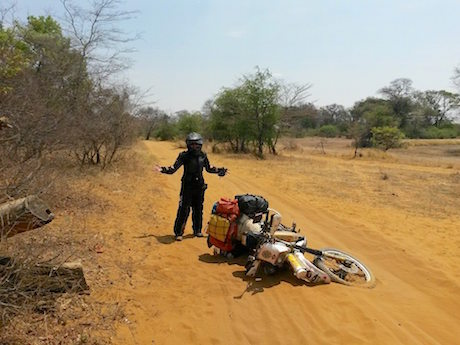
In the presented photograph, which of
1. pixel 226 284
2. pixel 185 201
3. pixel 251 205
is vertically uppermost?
pixel 251 205

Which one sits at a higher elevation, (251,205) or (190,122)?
(190,122)

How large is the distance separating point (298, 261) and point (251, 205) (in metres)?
1.21

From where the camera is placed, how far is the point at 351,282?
567 cm

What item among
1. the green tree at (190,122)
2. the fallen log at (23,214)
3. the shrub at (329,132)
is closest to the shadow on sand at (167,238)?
the fallen log at (23,214)

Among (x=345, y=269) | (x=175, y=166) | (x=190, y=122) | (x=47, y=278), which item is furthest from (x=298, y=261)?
(x=190, y=122)

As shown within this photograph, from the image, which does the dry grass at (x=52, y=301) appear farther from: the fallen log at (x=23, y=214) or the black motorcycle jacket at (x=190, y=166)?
the black motorcycle jacket at (x=190, y=166)

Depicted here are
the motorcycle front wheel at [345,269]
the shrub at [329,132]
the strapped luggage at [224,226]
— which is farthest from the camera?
the shrub at [329,132]

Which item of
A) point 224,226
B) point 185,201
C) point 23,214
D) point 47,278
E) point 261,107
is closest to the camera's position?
point 23,214

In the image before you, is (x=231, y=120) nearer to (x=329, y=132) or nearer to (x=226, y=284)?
(x=226, y=284)

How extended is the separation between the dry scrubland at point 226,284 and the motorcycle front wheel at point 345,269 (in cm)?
22

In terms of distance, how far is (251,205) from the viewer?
6.20m

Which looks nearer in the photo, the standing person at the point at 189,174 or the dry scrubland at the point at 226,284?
the dry scrubland at the point at 226,284

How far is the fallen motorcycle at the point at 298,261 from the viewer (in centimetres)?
529

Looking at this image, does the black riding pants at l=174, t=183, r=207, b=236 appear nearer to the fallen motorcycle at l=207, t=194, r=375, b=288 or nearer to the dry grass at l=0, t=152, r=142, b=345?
the fallen motorcycle at l=207, t=194, r=375, b=288
